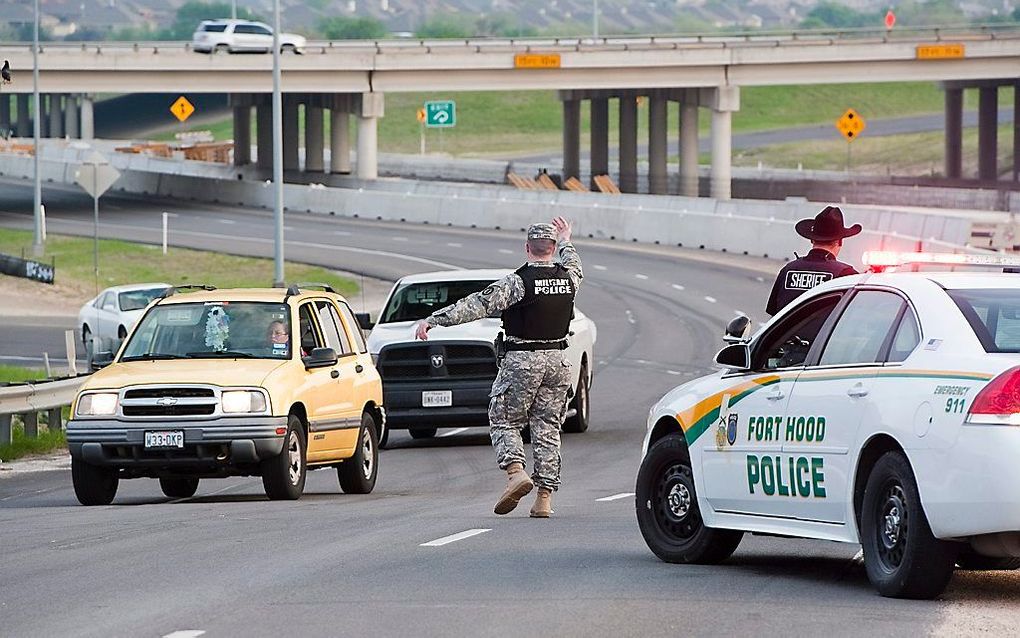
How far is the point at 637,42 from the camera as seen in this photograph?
8938 cm

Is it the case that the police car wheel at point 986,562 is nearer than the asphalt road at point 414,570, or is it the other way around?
the asphalt road at point 414,570

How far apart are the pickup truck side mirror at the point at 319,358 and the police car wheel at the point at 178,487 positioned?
209 centimetres

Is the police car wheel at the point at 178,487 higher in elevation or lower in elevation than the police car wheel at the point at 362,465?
lower

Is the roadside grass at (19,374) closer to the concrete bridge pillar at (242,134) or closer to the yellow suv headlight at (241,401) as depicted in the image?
the yellow suv headlight at (241,401)

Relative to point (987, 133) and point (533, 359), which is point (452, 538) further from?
point (987, 133)

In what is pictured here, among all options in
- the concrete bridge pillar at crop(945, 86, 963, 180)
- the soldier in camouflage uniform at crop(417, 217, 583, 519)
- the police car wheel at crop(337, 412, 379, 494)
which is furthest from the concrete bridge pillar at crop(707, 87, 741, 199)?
the soldier in camouflage uniform at crop(417, 217, 583, 519)

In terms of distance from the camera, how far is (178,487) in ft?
58.2

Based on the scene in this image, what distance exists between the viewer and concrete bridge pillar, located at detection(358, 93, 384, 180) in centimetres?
8738

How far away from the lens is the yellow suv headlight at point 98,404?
15406 millimetres

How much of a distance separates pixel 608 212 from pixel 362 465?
158 feet

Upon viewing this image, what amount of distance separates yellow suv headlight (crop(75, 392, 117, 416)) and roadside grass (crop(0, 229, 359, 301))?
33466 millimetres

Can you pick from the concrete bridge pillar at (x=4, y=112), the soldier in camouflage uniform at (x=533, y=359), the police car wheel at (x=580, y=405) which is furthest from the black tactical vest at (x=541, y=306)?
the concrete bridge pillar at (x=4, y=112)

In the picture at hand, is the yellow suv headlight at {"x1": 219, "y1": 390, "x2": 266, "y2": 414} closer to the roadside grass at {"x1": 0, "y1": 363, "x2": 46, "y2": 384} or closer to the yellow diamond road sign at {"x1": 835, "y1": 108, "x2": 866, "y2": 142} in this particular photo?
the roadside grass at {"x1": 0, "y1": 363, "x2": 46, "y2": 384}

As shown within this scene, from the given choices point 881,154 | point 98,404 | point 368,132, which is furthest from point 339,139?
point 98,404
